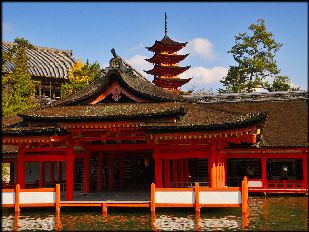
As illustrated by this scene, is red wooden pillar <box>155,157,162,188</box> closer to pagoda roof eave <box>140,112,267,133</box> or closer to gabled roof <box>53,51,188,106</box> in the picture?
pagoda roof eave <box>140,112,267,133</box>

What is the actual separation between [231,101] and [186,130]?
1758cm

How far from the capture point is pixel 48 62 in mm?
72875

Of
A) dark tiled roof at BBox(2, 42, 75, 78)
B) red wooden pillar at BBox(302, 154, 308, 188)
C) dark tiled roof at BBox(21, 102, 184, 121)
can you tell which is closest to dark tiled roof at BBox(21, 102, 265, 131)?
dark tiled roof at BBox(21, 102, 184, 121)

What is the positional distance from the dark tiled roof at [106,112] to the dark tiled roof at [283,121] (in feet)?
27.9

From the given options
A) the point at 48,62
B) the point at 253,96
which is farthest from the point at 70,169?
the point at 48,62

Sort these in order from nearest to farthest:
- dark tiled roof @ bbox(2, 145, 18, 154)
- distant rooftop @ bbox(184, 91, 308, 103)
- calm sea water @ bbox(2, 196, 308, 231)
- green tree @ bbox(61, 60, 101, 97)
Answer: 1. calm sea water @ bbox(2, 196, 308, 231)
2. dark tiled roof @ bbox(2, 145, 18, 154)
3. distant rooftop @ bbox(184, 91, 308, 103)
4. green tree @ bbox(61, 60, 101, 97)

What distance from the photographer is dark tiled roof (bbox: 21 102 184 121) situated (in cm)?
2408

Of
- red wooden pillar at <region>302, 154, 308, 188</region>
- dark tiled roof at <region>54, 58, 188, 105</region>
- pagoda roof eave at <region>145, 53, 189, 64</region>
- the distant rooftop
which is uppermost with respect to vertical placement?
pagoda roof eave at <region>145, 53, 189, 64</region>

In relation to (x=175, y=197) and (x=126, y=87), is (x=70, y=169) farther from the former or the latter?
(x=175, y=197)

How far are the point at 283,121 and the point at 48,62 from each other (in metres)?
46.5

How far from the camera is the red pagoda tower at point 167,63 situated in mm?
61906

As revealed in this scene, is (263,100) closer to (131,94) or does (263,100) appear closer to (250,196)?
(250,196)

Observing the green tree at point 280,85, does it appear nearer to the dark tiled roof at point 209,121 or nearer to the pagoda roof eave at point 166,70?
the pagoda roof eave at point 166,70

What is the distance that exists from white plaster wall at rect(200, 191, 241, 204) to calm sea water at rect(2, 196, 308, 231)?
0.66 m
